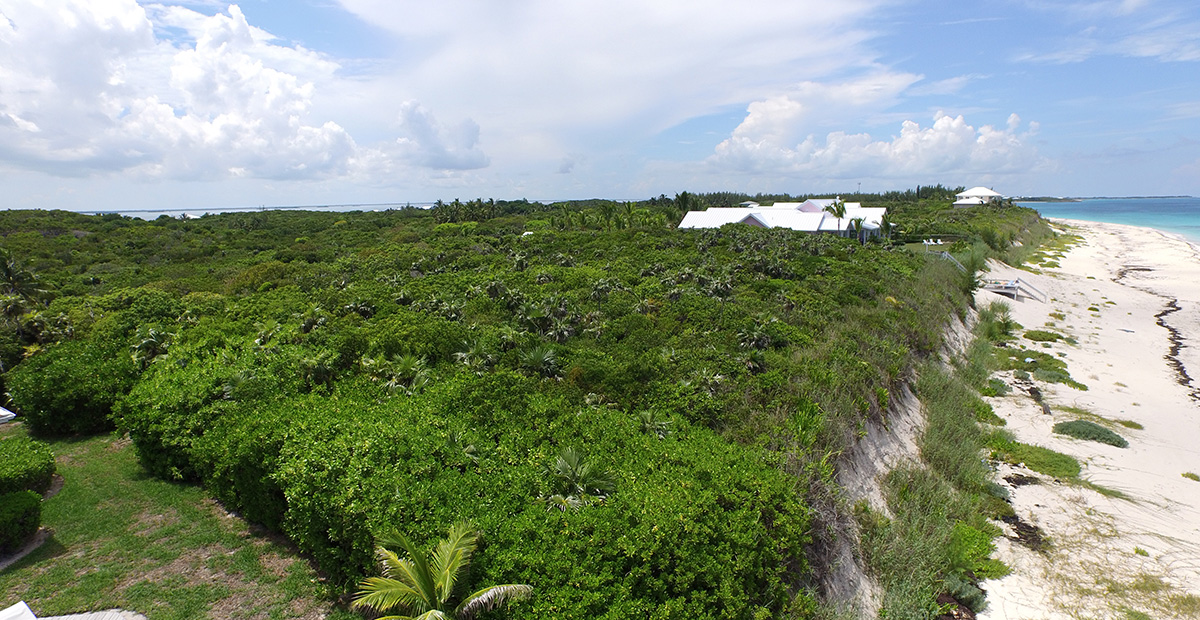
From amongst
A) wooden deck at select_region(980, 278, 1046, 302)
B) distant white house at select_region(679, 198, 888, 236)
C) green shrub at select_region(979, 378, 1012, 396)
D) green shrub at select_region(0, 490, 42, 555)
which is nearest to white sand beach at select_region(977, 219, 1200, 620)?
green shrub at select_region(979, 378, 1012, 396)

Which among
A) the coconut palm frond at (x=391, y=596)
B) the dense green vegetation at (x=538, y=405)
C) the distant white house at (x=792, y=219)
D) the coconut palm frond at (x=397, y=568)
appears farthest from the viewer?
the distant white house at (x=792, y=219)

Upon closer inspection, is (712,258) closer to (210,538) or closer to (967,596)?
(967,596)

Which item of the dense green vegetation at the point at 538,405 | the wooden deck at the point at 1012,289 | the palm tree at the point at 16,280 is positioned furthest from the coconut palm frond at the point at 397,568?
the wooden deck at the point at 1012,289

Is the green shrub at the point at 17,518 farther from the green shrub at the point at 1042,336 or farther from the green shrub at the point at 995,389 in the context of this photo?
the green shrub at the point at 1042,336

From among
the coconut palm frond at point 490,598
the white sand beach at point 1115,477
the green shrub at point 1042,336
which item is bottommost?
the white sand beach at point 1115,477

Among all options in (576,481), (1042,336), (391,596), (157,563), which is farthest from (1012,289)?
(157,563)

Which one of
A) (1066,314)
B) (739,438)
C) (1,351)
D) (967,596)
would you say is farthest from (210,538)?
(1066,314)

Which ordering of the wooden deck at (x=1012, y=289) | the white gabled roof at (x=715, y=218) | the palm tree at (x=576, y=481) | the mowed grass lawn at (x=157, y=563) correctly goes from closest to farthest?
the mowed grass lawn at (x=157, y=563) → the palm tree at (x=576, y=481) → the wooden deck at (x=1012, y=289) → the white gabled roof at (x=715, y=218)

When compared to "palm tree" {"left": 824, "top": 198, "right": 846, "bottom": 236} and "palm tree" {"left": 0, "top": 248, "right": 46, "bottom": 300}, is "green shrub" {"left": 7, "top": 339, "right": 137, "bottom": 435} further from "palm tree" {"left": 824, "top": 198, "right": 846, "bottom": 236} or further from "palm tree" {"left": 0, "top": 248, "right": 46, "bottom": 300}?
"palm tree" {"left": 824, "top": 198, "right": 846, "bottom": 236}

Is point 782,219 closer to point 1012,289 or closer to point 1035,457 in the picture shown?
point 1012,289
